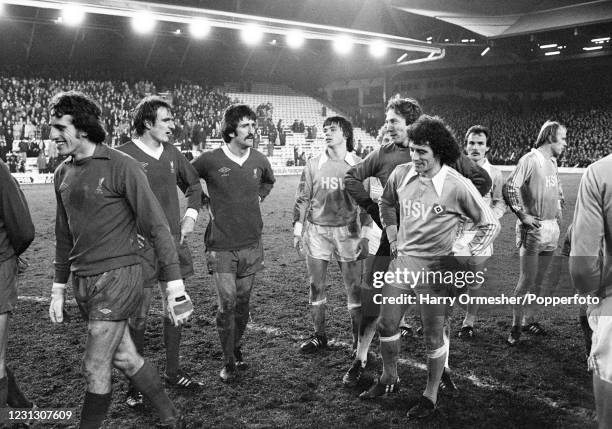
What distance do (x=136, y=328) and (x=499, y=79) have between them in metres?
41.1

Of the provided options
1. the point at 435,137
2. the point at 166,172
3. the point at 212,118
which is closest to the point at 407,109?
the point at 435,137

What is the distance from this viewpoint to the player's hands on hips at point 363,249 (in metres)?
4.86

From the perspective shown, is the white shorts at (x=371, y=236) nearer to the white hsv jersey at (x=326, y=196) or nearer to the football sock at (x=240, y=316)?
the white hsv jersey at (x=326, y=196)

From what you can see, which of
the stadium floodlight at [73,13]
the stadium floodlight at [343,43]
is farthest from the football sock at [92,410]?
the stadium floodlight at [343,43]

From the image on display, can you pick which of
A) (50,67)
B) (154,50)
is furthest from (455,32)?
(50,67)

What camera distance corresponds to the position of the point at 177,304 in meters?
2.86

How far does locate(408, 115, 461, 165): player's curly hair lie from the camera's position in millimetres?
3498

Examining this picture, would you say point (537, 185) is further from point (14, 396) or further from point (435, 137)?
point (14, 396)

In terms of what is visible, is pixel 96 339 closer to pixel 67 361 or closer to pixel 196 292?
pixel 67 361

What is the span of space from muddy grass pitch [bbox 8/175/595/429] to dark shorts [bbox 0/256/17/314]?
1030mm

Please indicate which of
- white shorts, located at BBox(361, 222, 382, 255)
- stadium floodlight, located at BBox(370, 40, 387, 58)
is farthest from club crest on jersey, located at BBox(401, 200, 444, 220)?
stadium floodlight, located at BBox(370, 40, 387, 58)

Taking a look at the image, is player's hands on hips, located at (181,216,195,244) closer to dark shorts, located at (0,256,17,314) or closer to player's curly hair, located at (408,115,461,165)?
dark shorts, located at (0,256,17,314)

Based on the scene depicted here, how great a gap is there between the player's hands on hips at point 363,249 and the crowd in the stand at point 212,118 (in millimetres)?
19741

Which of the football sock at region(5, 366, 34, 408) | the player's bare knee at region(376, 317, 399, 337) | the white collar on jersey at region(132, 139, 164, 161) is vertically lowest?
the football sock at region(5, 366, 34, 408)
